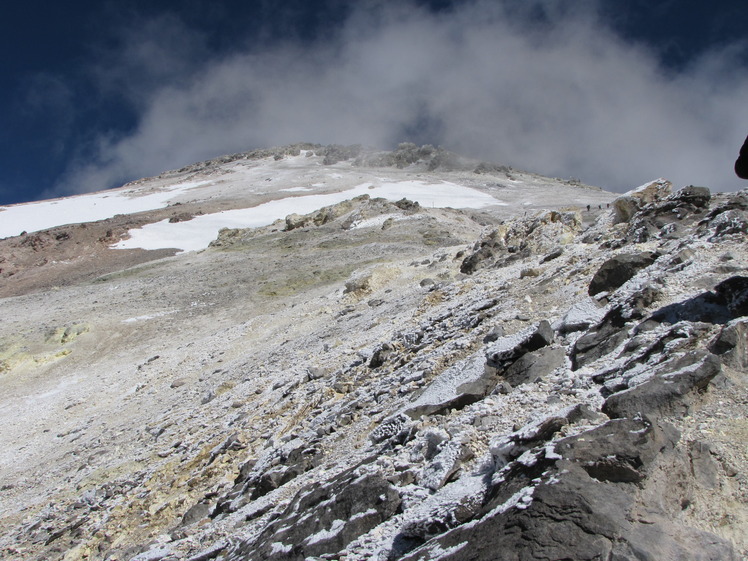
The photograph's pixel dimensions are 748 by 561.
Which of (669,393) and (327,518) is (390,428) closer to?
(327,518)

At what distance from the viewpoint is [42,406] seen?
1662 centimetres

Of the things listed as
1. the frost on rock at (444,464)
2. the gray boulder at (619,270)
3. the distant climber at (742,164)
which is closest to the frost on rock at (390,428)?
the frost on rock at (444,464)

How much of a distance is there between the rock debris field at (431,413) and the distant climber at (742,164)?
1.20m

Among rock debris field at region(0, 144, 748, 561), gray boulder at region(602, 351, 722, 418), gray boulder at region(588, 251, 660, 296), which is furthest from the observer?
gray boulder at region(588, 251, 660, 296)

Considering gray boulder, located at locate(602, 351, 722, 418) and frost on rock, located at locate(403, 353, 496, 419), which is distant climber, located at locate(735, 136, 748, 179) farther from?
frost on rock, located at locate(403, 353, 496, 419)

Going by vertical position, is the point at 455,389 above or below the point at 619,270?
below

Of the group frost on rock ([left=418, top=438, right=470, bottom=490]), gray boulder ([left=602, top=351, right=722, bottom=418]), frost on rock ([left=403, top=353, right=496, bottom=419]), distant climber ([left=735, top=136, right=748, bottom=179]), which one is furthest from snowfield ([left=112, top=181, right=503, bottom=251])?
gray boulder ([left=602, top=351, right=722, bottom=418])

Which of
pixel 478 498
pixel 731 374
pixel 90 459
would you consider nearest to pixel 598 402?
pixel 731 374

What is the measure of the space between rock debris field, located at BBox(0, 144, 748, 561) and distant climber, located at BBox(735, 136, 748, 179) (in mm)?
1196

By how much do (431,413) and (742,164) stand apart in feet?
14.0

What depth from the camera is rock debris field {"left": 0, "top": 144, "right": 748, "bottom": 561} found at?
3863 millimetres


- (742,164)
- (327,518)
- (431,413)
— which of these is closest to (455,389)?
(431,413)

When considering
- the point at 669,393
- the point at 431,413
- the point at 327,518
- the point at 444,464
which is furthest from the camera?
the point at 431,413

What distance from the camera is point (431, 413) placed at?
6309mm
